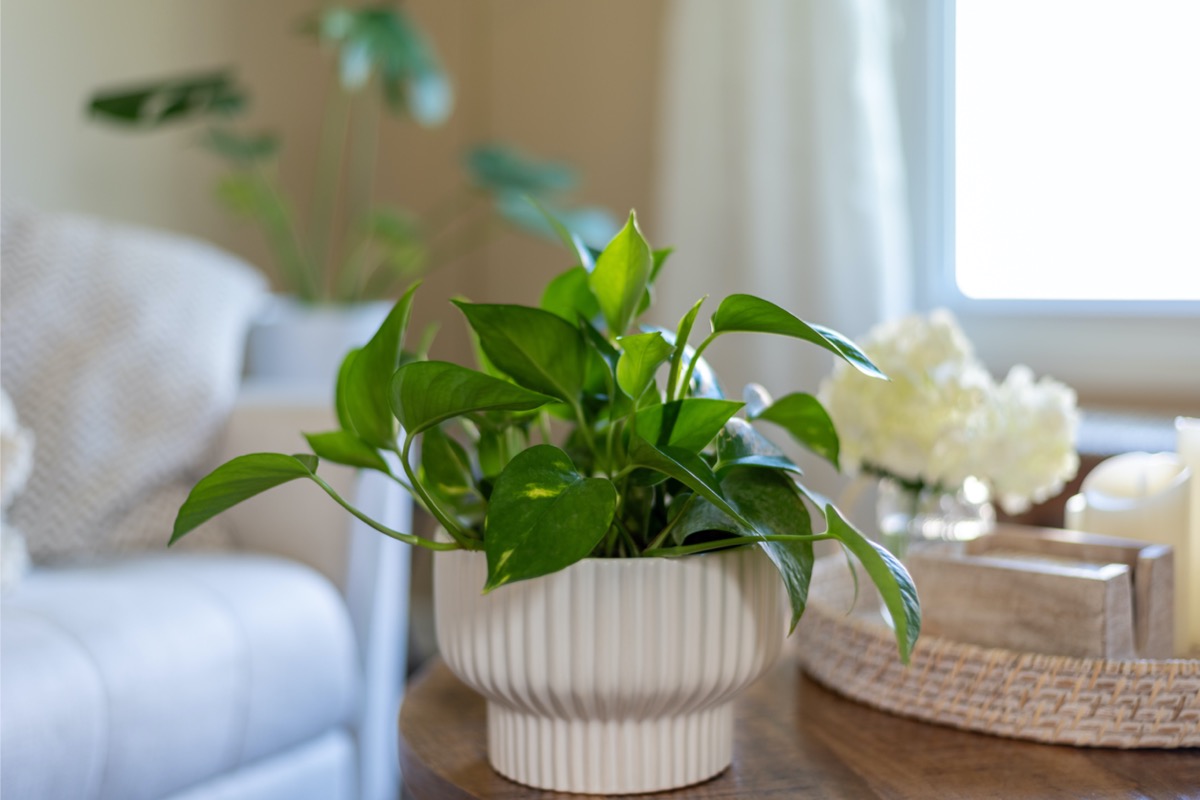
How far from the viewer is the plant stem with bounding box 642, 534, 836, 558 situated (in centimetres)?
64

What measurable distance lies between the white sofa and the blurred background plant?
0.54 meters

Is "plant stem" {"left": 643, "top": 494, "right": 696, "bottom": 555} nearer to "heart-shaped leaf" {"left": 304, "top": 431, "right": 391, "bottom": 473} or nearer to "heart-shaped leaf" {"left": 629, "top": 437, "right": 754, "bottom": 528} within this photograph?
"heart-shaped leaf" {"left": 629, "top": 437, "right": 754, "bottom": 528}

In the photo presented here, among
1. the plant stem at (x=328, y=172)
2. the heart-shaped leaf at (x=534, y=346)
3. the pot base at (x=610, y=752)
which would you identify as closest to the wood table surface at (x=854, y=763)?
the pot base at (x=610, y=752)

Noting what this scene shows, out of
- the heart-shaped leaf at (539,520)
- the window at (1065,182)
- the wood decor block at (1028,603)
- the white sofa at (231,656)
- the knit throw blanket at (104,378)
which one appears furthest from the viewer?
the window at (1065,182)

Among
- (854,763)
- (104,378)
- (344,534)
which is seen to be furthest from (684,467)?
(104,378)

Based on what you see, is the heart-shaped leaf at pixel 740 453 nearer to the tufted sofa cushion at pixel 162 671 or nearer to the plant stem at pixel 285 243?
the tufted sofa cushion at pixel 162 671

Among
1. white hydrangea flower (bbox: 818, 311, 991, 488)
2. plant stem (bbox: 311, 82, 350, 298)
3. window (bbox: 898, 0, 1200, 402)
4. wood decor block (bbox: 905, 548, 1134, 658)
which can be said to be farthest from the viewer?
plant stem (bbox: 311, 82, 350, 298)

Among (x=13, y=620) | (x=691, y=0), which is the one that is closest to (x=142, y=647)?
(x=13, y=620)

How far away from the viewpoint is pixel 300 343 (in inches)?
80.9

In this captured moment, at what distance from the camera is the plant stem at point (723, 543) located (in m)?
0.64

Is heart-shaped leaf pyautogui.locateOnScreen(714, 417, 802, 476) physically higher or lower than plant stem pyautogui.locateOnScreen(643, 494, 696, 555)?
higher

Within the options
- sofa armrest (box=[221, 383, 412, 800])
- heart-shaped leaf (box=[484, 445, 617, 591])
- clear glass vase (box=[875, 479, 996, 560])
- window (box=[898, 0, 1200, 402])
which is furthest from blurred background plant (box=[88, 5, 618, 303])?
heart-shaped leaf (box=[484, 445, 617, 591])

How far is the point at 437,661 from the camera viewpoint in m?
1.02

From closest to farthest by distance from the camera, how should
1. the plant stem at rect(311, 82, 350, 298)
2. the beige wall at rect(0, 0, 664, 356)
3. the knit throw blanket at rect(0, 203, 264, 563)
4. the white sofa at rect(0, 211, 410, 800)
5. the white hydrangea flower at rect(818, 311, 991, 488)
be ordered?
1. the white hydrangea flower at rect(818, 311, 991, 488)
2. the white sofa at rect(0, 211, 410, 800)
3. the knit throw blanket at rect(0, 203, 264, 563)
4. the beige wall at rect(0, 0, 664, 356)
5. the plant stem at rect(311, 82, 350, 298)
